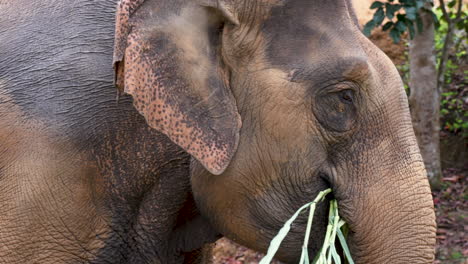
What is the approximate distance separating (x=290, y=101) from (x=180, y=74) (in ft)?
1.10

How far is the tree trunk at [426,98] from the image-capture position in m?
6.19

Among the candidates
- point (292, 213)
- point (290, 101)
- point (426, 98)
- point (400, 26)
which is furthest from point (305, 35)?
point (426, 98)

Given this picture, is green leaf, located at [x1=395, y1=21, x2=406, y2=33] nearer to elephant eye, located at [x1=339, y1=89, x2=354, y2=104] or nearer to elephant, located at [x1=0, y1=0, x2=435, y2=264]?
elephant, located at [x1=0, y1=0, x2=435, y2=264]

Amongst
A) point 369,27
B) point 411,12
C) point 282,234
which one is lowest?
point 369,27

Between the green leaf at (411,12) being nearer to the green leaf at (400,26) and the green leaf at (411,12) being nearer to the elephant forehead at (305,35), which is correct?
the green leaf at (400,26)

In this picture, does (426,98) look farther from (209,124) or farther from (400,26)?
(209,124)

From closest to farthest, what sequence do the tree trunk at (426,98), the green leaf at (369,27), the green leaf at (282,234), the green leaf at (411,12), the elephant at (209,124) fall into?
the green leaf at (282,234) < the elephant at (209,124) < the green leaf at (411,12) < the green leaf at (369,27) < the tree trunk at (426,98)

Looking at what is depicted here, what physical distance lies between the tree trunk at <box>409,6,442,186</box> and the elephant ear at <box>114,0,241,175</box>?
12.7 ft

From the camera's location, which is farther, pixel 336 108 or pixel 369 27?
pixel 369 27

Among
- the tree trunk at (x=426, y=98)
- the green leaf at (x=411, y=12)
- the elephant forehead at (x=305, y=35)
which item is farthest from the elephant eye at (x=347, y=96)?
the tree trunk at (x=426, y=98)

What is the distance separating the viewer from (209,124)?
256 cm

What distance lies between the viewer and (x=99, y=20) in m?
2.87

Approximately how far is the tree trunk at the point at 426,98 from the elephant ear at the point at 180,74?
12.7ft

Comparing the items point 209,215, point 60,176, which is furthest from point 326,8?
point 60,176
